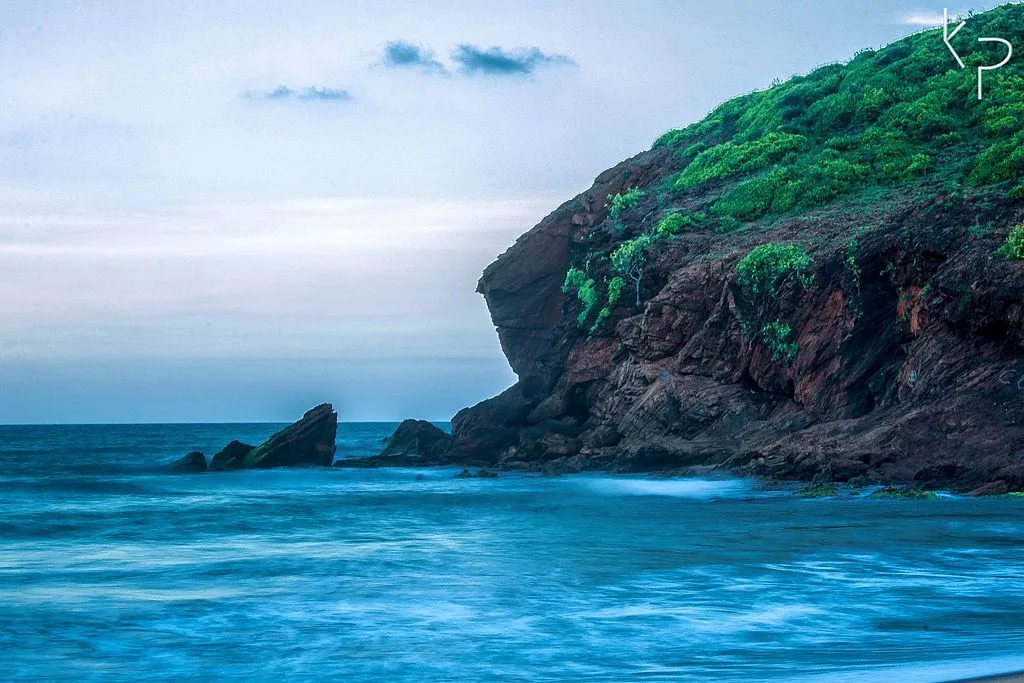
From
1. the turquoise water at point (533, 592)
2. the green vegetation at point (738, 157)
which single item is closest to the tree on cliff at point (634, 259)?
the green vegetation at point (738, 157)

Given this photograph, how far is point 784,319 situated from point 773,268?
1.95 meters

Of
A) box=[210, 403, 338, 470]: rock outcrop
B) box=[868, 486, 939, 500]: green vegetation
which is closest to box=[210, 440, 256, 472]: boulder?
box=[210, 403, 338, 470]: rock outcrop

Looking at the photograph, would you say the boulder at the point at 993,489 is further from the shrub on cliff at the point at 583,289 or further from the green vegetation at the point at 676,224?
the shrub on cliff at the point at 583,289

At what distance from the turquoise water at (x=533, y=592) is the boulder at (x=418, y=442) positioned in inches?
1061

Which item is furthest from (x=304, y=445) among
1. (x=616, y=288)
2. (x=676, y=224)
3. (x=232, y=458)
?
(x=676, y=224)

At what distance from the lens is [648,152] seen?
5566 centimetres

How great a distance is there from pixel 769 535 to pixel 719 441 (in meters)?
15.3

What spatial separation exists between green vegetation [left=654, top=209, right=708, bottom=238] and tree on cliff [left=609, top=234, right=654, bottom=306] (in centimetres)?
55

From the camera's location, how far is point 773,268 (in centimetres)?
3641

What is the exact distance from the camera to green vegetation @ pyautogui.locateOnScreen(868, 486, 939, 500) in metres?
25.0

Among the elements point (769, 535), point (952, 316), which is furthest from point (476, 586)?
point (952, 316)

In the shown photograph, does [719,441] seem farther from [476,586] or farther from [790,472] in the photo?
[476,586]

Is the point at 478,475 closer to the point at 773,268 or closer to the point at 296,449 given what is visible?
the point at 773,268

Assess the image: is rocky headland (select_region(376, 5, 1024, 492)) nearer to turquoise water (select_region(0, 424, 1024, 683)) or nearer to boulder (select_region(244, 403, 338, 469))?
turquoise water (select_region(0, 424, 1024, 683))
